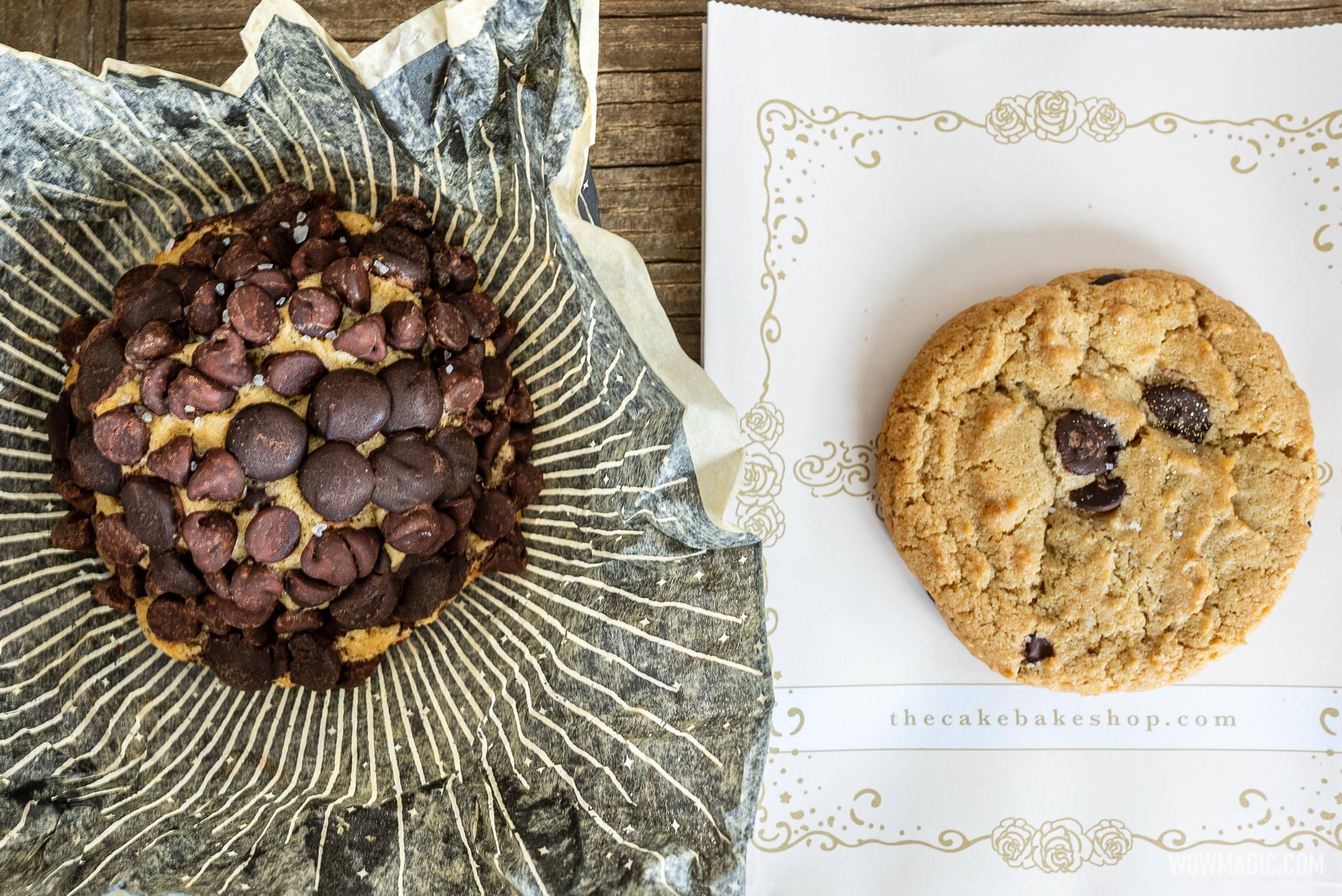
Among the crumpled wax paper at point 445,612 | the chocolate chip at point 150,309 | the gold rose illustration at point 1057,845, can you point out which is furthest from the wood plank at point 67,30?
the gold rose illustration at point 1057,845

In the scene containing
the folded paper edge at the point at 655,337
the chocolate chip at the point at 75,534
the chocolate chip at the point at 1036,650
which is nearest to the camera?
the folded paper edge at the point at 655,337

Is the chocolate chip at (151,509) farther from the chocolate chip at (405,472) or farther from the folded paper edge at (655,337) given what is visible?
the folded paper edge at (655,337)

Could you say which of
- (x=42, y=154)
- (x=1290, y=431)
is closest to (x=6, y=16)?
(x=42, y=154)

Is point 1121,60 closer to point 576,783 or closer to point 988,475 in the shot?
point 988,475

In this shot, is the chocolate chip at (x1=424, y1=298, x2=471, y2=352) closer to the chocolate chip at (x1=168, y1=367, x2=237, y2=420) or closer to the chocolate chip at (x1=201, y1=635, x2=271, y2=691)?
the chocolate chip at (x1=168, y1=367, x2=237, y2=420)

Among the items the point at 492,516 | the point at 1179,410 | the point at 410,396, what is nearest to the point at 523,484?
the point at 492,516

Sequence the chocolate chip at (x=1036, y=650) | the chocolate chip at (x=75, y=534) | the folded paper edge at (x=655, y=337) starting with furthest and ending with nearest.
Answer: the chocolate chip at (x=1036, y=650) < the chocolate chip at (x=75, y=534) < the folded paper edge at (x=655, y=337)

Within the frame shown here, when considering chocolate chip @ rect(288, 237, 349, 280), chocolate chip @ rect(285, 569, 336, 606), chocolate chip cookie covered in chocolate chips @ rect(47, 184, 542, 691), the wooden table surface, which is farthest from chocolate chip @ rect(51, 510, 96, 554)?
the wooden table surface
